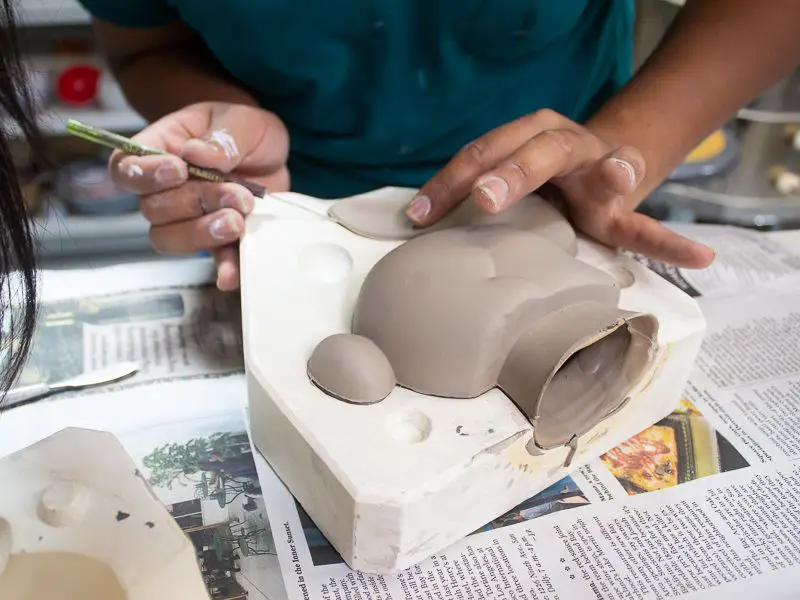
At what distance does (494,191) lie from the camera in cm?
47

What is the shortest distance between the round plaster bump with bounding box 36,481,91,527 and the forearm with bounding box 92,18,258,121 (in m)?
0.41

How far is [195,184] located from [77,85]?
0.78m

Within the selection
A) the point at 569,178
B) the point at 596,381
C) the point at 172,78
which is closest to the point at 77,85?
the point at 172,78

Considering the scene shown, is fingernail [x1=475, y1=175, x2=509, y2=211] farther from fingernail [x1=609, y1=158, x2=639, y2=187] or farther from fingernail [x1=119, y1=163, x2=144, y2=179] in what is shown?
fingernail [x1=119, y1=163, x2=144, y2=179]

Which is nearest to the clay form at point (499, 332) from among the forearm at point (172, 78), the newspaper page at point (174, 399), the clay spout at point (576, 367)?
the clay spout at point (576, 367)

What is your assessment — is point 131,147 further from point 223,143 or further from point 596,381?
point 596,381

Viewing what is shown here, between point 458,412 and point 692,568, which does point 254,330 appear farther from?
point 692,568

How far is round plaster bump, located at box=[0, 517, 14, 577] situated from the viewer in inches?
13.7

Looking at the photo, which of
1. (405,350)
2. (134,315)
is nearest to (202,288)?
(134,315)

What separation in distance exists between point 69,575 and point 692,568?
0.35 meters

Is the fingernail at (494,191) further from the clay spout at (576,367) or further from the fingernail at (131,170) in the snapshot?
the fingernail at (131,170)

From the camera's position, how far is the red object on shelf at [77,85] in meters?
1.20

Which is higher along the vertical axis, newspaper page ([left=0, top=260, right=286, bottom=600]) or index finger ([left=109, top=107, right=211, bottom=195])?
index finger ([left=109, top=107, right=211, bottom=195])

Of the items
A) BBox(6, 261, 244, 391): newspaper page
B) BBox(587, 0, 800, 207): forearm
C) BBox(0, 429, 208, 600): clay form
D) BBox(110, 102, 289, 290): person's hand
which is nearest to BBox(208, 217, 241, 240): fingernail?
BBox(110, 102, 289, 290): person's hand
